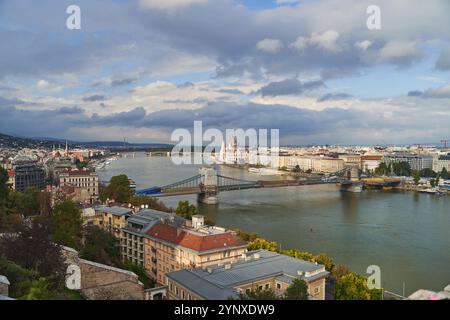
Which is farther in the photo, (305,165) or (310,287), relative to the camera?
(305,165)

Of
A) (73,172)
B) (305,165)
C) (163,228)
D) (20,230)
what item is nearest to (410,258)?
(163,228)

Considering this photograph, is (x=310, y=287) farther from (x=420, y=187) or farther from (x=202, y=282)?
(x=420, y=187)

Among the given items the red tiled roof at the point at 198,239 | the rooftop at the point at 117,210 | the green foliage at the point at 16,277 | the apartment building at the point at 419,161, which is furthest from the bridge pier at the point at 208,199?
the apartment building at the point at 419,161

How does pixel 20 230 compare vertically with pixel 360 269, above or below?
above

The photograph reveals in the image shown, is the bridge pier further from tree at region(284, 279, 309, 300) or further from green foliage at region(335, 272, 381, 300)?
tree at region(284, 279, 309, 300)

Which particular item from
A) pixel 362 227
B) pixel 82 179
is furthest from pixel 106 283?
pixel 82 179

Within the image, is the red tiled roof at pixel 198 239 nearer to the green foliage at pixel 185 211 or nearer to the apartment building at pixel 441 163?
the green foliage at pixel 185 211
